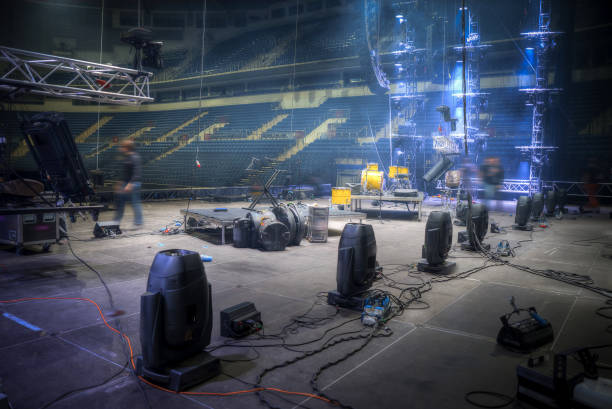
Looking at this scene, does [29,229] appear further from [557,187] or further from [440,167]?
[557,187]

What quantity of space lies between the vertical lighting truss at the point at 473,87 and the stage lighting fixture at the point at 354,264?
47.6 ft

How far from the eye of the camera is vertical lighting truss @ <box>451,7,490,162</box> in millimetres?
16516

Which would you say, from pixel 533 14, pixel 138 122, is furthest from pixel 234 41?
pixel 533 14

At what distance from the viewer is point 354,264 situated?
4055mm

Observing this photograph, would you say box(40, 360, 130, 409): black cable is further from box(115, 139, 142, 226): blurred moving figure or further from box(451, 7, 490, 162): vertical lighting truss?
box(451, 7, 490, 162): vertical lighting truss

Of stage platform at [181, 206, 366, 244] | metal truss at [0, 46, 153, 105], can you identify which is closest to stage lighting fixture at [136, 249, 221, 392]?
stage platform at [181, 206, 366, 244]

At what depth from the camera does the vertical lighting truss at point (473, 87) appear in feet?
54.2

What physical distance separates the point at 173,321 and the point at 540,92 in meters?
16.3

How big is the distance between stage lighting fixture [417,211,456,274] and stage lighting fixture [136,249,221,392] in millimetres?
3595

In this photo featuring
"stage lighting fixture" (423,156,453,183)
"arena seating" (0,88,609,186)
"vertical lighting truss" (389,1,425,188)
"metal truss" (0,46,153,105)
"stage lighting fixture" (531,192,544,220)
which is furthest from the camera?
"arena seating" (0,88,609,186)

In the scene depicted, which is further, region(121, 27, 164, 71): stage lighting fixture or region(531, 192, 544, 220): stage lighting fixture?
region(531, 192, 544, 220): stage lighting fixture

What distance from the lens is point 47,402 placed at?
94.0 inches

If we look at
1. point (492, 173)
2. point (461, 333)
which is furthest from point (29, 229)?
point (492, 173)

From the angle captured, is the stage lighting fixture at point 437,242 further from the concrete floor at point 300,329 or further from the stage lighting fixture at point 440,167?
the stage lighting fixture at point 440,167
